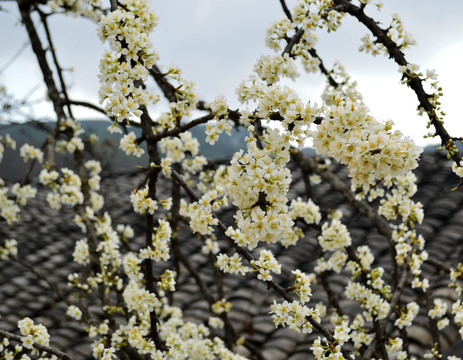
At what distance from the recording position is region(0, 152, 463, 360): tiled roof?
395 cm

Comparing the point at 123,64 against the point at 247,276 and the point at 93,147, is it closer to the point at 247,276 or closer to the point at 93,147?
the point at 93,147

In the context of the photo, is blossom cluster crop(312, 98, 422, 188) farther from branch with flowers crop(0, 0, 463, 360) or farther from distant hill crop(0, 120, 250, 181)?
distant hill crop(0, 120, 250, 181)

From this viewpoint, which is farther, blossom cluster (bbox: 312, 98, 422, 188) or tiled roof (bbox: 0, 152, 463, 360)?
tiled roof (bbox: 0, 152, 463, 360)

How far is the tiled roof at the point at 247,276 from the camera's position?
3946 millimetres

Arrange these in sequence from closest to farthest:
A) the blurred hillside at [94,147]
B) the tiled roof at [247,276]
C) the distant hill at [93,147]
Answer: the tiled roof at [247,276]
the blurred hillside at [94,147]
the distant hill at [93,147]

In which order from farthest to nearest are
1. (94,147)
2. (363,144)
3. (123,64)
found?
(94,147) → (123,64) → (363,144)

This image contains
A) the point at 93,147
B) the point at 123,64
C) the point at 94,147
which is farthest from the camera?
the point at 94,147

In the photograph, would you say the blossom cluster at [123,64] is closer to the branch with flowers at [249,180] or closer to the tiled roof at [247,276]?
the branch with flowers at [249,180]

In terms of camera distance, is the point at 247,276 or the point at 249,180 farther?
the point at 247,276

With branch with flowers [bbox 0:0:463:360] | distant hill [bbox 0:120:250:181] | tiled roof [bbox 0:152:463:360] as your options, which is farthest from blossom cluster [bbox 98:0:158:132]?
distant hill [bbox 0:120:250:181]

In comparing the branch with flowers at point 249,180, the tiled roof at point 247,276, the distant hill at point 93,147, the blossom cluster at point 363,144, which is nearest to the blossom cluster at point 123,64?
the branch with flowers at point 249,180

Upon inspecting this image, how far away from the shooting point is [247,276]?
5.05 metres

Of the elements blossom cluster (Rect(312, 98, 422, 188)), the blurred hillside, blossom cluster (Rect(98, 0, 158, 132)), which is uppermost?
the blurred hillside

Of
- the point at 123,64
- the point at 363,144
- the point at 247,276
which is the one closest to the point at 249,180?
the point at 363,144
